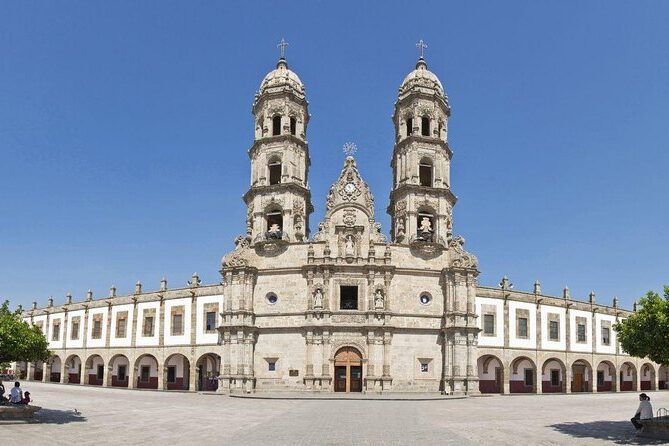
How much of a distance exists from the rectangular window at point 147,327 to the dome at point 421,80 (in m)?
29.9

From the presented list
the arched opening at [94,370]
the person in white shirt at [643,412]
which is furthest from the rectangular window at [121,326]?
the person in white shirt at [643,412]

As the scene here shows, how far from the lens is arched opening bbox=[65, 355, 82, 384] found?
2427 inches

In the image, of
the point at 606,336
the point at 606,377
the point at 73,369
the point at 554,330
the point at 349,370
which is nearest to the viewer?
the point at 349,370

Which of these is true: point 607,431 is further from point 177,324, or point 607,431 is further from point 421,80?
point 177,324

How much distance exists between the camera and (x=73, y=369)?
6303 centimetres

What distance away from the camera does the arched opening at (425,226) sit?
47.4 metres

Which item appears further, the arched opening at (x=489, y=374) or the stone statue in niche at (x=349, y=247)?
the arched opening at (x=489, y=374)

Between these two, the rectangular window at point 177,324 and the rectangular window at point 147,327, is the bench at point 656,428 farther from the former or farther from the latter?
the rectangular window at point 147,327

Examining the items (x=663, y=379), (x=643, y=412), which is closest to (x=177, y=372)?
(x=643, y=412)

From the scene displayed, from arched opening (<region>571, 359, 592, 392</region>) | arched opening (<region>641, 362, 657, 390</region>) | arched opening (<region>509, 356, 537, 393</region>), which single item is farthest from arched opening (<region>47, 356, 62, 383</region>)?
arched opening (<region>641, 362, 657, 390</region>)

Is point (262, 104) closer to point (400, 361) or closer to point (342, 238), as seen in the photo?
point (342, 238)

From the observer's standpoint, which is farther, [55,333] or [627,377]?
[55,333]

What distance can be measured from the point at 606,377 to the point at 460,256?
2407cm

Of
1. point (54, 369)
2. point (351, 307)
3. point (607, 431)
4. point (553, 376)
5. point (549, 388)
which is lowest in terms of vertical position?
point (54, 369)
